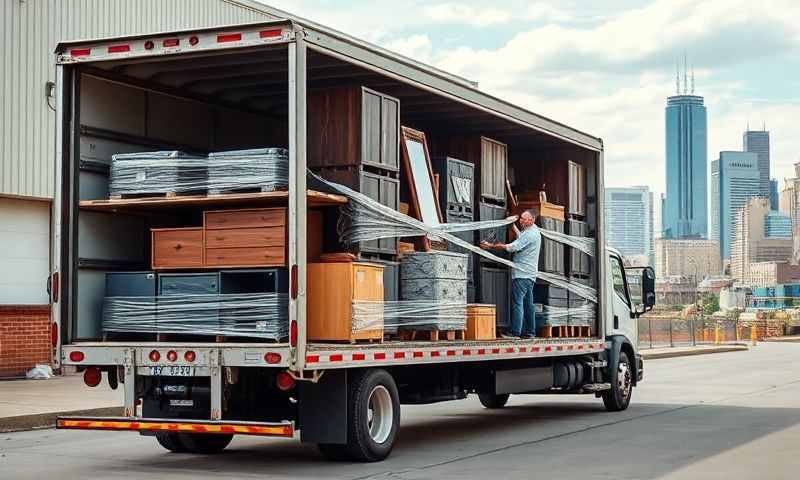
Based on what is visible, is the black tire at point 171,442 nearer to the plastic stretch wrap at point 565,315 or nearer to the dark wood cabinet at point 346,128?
the dark wood cabinet at point 346,128

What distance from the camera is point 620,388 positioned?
17.7 meters

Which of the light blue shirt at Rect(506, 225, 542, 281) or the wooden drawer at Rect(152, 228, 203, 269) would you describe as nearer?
the wooden drawer at Rect(152, 228, 203, 269)

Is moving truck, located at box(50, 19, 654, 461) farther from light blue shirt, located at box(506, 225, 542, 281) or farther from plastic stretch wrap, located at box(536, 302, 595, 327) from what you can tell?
plastic stretch wrap, located at box(536, 302, 595, 327)

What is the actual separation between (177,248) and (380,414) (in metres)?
2.45

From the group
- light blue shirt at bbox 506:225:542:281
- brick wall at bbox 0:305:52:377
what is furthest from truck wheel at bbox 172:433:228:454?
brick wall at bbox 0:305:52:377

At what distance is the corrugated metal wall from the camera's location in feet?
74.9

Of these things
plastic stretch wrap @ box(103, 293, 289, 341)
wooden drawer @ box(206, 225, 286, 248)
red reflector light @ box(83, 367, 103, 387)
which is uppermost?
wooden drawer @ box(206, 225, 286, 248)

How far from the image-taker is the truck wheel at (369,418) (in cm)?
1078

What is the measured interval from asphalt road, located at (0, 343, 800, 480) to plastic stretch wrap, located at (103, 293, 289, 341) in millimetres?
1272

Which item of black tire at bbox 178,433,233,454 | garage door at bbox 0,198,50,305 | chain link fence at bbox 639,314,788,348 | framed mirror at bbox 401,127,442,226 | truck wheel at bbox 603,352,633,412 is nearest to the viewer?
black tire at bbox 178,433,233,454

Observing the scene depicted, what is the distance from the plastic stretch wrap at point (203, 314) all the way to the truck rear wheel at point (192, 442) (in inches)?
64.6

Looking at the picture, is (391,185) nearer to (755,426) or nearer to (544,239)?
(544,239)

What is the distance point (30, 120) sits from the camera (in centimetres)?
2338

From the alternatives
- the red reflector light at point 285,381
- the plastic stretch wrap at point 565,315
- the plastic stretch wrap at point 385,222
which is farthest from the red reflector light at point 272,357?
the plastic stretch wrap at point 565,315
